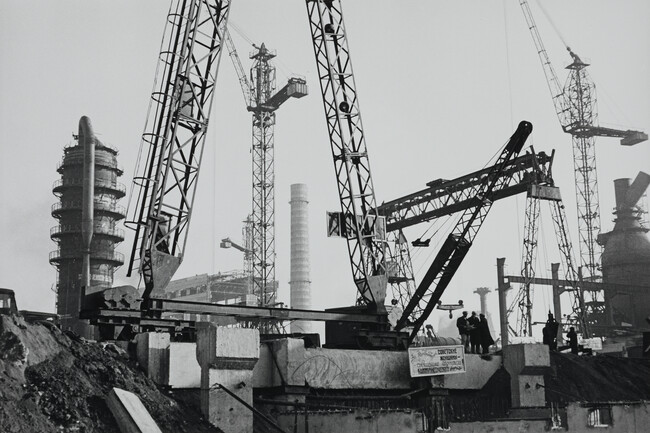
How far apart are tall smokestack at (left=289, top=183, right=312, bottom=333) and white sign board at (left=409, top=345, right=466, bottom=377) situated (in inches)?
2493

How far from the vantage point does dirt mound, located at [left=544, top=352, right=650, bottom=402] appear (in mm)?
22094

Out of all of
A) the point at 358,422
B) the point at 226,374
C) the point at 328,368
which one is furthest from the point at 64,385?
the point at 328,368

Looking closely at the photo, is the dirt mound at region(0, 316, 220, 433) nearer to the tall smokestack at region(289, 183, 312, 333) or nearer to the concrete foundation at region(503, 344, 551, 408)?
the concrete foundation at region(503, 344, 551, 408)

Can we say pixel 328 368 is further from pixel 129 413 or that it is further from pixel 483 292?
pixel 483 292

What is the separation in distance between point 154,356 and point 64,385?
301 centimetres

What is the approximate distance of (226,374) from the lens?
14484 millimetres

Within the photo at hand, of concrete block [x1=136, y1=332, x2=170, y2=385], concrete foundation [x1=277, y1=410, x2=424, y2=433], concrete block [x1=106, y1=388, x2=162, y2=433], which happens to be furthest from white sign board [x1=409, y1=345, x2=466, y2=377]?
concrete block [x1=106, y1=388, x2=162, y2=433]

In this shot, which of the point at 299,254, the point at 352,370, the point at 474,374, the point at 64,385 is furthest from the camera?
the point at 299,254

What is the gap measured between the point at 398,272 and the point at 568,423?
39.0 m

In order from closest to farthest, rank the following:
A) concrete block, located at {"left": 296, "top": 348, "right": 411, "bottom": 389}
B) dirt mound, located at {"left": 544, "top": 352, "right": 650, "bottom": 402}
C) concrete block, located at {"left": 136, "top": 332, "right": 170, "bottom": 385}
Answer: concrete block, located at {"left": 136, "top": 332, "right": 170, "bottom": 385} → concrete block, located at {"left": 296, "top": 348, "right": 411, "bottom": 389} → dirt mound, located at {"left": 544, "top": 352, "right": 650, "bottom": 402}

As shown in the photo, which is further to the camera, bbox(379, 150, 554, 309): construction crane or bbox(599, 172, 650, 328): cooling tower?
bbox(599, 172, 650, 328): cooling tower

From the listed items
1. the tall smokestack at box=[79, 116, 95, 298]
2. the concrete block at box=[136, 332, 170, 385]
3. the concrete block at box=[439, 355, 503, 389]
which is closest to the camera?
the concrete block at box=[136, 332, 170, 385]

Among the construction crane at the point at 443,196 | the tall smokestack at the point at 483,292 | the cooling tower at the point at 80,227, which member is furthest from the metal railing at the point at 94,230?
the tall smokestack at the point at 483,292

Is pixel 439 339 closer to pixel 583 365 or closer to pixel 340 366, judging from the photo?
pixel 583 365
